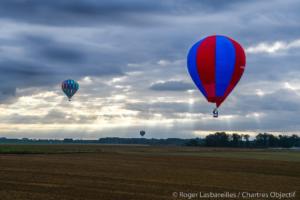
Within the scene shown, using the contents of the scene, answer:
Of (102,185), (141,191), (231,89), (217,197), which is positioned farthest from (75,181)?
(231,89)

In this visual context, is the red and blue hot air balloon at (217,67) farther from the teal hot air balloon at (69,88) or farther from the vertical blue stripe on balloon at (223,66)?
the teal hot air balloon at (69,88)

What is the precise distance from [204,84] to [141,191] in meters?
14.7

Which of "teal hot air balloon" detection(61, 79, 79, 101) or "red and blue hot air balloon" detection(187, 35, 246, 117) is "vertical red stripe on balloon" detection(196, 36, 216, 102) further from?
"teal hot air balloon" detection(61, 79, 79, 101)

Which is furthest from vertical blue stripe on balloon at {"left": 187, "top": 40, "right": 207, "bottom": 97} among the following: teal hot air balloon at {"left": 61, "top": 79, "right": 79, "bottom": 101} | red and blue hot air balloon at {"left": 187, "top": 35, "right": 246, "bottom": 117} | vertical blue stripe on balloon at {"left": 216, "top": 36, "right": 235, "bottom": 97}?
teal hot air balloon at {"left": 61, "top": 79, "right": 79, "bottom": 101}

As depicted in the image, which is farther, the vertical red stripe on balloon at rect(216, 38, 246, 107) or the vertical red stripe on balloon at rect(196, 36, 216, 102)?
the vertical red stripe on balloon at rect(216, 38, 246, 107)

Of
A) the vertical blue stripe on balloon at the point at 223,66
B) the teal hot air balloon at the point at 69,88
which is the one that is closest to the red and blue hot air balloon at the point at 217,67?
the vertical blue stripe on balloon at the point at 223,66

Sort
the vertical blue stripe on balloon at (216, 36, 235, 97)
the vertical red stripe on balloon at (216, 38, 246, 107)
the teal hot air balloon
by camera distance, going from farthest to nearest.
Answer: the teal hot air balloon
the vertical red stripe on balloon at (216, 38, 246, 107)
the vertical blue stripe on balloon at (216, 36, 235, 97)

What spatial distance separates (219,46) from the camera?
4125cm

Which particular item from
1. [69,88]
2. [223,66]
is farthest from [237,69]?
[69,88]

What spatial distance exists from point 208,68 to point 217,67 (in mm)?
771

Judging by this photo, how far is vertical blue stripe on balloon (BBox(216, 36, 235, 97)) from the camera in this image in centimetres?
4066

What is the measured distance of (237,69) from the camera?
41.2 m

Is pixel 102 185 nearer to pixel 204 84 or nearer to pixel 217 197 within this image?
pixel 217 197

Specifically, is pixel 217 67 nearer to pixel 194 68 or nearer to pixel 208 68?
pixel 208 68
